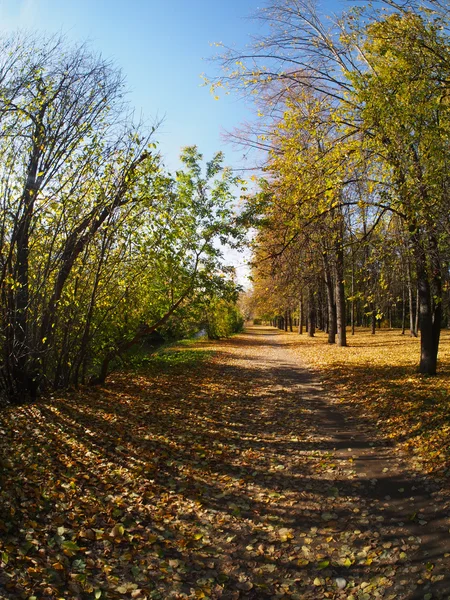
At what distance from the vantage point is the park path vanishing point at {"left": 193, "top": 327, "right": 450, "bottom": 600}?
3189 millimetres

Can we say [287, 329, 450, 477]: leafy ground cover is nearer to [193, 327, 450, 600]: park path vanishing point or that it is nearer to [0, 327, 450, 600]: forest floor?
[0, 327, 450, 600]: forest floor

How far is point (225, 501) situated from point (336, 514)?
3.97 feet

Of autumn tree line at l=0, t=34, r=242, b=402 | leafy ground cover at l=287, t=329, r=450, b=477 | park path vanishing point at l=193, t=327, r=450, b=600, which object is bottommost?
park path vanishing point at l=193, t=327, r=450, b=600

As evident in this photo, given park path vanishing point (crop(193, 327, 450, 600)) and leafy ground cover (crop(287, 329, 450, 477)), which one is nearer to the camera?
park path vanishing point (crop(193, 327, 450, 600))

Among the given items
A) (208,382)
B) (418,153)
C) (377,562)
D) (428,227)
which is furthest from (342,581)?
(208,382)

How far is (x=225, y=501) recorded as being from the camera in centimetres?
456

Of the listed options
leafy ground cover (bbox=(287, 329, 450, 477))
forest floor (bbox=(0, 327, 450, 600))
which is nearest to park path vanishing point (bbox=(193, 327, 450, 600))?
forest floor (bbox=(0, 327, 450, 600))

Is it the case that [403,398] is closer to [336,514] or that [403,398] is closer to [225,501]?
[336,514]

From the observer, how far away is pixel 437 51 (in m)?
6.09

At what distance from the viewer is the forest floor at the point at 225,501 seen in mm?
3211

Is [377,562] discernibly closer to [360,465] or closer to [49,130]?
[360,465]

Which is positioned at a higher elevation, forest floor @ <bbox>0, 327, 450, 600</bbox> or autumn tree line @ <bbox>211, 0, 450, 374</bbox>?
autumn tree line @ <bbox>211, 0, 450, 374</bbox>

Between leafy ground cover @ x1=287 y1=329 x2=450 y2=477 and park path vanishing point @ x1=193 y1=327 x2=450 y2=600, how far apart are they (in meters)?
0.34

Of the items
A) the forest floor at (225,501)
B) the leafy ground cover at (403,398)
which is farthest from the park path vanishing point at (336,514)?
the leafy ground cover at (403,398)
